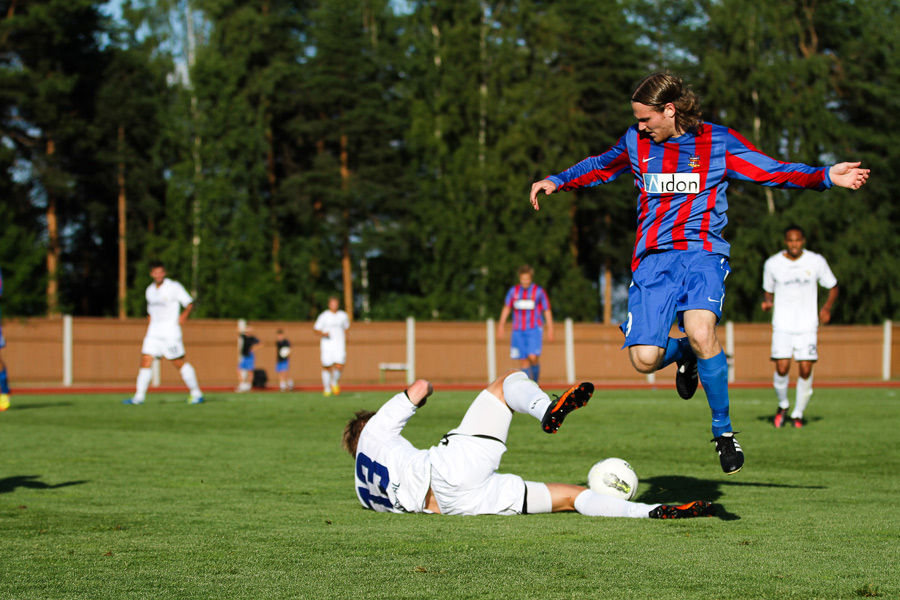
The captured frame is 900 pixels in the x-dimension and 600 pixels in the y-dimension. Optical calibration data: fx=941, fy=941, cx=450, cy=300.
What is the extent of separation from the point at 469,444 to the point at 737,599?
2051mm

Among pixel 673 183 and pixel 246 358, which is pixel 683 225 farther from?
pixel 246 358

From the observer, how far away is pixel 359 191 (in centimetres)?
3900

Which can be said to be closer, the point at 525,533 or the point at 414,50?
the point at 525,533

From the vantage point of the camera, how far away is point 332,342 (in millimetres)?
19359

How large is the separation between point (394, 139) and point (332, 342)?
2402cm

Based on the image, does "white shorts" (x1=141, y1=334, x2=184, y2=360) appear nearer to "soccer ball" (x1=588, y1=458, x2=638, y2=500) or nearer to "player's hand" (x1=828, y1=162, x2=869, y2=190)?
"soccer ball" (x1=588, y1=458, x2=638, y2=500)

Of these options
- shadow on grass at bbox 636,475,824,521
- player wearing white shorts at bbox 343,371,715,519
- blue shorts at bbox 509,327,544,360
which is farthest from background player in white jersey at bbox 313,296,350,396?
player wearing white shorts at bbox 343,371,715,519

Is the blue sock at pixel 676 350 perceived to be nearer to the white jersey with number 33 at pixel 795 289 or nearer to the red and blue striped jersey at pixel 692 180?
the red and blue striped jersey at pixel 692 180

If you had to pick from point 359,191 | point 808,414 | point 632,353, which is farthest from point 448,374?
point 632,353

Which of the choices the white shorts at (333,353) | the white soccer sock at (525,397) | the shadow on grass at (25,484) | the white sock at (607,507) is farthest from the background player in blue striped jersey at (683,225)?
the white shorts at (333,353)

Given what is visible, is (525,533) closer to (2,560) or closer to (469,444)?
(469,444)

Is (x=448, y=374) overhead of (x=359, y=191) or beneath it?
beneath

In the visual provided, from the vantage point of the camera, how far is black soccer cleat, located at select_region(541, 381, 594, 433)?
5039 mm

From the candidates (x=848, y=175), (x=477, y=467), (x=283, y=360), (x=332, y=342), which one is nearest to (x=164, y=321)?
(x=332, y=342)
